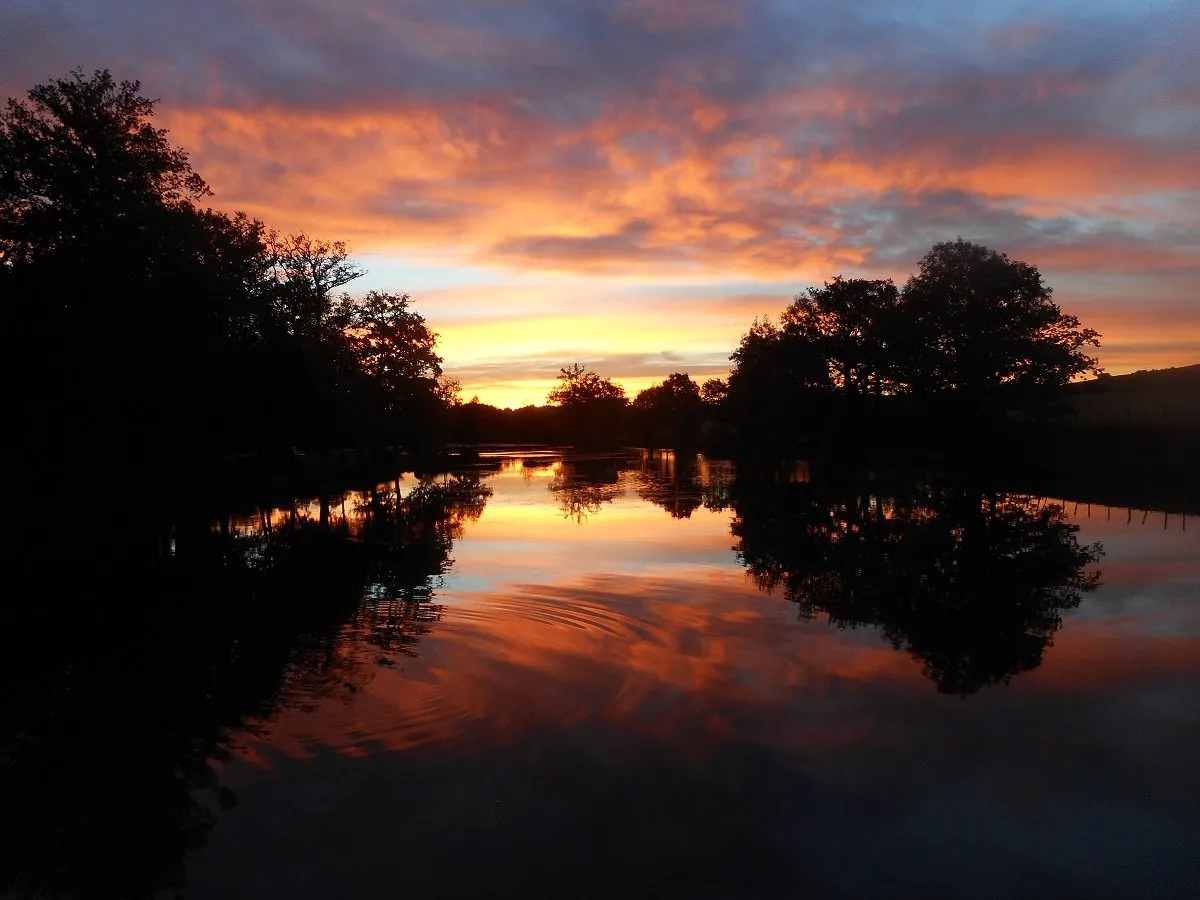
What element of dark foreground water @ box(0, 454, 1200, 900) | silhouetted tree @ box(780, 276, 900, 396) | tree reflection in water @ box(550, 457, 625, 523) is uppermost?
silhouetted tree @ box(780, 276, 900, 396)

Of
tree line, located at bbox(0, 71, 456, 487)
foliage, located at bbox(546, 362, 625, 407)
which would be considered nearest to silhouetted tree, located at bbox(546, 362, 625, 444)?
foliage, located at bbox(546, 362, 625, 407)

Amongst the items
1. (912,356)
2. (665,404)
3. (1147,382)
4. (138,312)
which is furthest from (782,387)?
(665,404)

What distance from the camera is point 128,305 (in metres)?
28.0

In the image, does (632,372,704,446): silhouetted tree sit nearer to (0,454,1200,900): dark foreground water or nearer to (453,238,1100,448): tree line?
(453,238,1100,448): tree line

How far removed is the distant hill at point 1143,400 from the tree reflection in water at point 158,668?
155 feet

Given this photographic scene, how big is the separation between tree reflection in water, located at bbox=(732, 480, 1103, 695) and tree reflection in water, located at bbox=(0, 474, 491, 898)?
650 centimetres

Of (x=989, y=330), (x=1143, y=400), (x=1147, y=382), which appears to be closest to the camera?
(x=989, y=330)

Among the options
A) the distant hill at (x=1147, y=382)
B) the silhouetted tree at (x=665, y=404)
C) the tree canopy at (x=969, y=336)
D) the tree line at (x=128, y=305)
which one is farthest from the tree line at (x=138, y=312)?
the silhouetted tree at (x=665, y=404)

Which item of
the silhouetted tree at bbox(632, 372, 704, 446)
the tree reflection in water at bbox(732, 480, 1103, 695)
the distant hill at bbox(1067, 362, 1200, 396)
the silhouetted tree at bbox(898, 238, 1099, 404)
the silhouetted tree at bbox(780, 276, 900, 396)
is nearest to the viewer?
the tree reflection in water at bbox(732, 480, 1103, 695)

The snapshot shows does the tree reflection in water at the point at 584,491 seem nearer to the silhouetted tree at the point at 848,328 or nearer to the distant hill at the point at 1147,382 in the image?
the silhouetted tree at the point at 848,328

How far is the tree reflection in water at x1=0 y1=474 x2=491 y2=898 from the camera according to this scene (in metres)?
6.03

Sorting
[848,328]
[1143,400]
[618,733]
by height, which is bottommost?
[618,733]

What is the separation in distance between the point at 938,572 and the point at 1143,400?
65051mm

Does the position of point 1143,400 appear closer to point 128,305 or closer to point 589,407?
point 128,305
